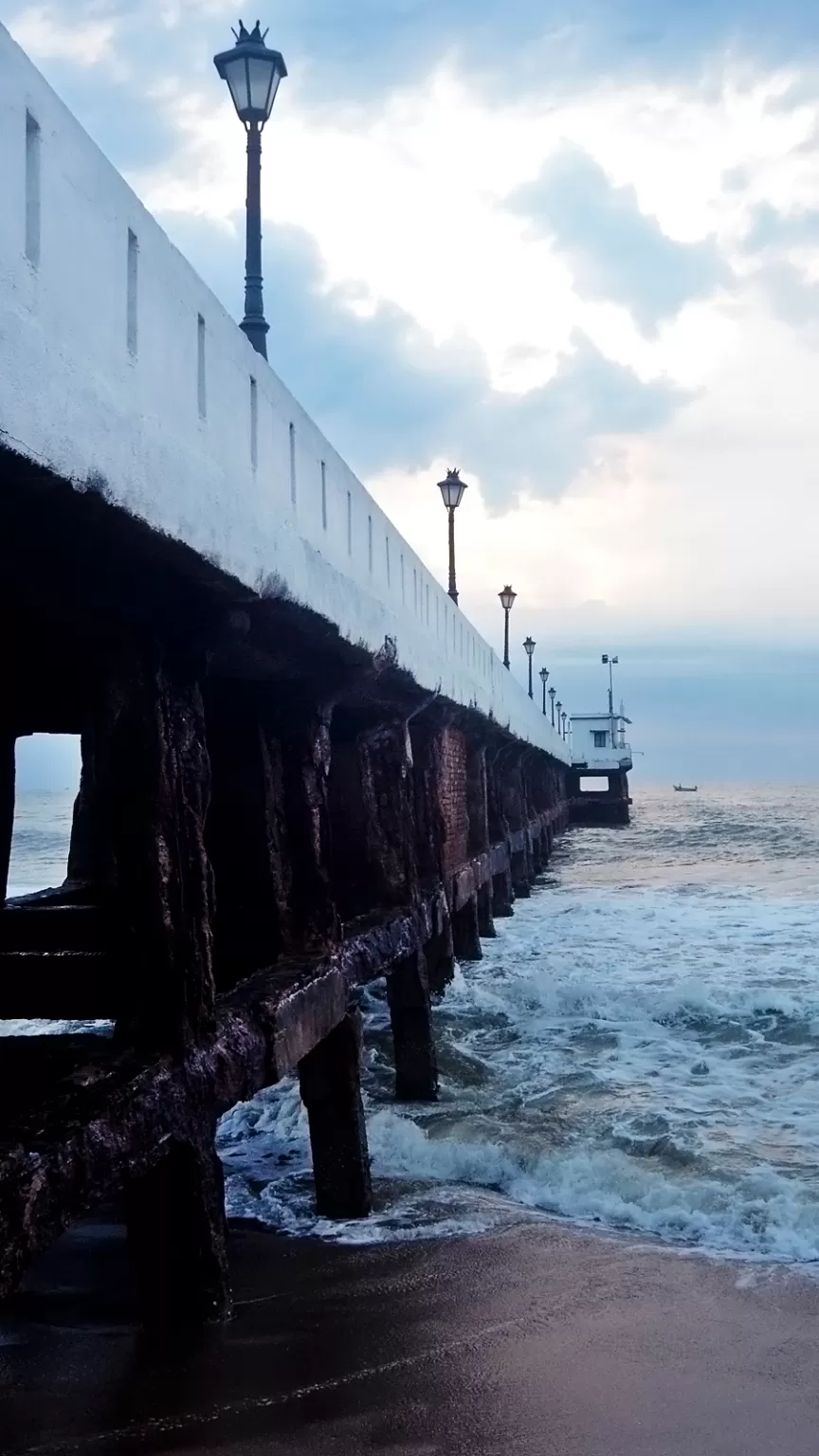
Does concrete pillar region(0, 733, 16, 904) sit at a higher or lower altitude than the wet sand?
higher

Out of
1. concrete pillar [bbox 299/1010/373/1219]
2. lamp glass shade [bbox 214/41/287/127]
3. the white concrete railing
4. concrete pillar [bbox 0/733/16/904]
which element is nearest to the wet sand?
concrete pillar [bbox 299/1010/373/1219]

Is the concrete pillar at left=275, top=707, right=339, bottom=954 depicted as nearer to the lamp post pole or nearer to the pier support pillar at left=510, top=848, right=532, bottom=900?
the lamp post pole

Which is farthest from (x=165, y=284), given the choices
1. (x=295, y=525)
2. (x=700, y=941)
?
(x=700, y=941)

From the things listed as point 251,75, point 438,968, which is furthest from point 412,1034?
point 251,75

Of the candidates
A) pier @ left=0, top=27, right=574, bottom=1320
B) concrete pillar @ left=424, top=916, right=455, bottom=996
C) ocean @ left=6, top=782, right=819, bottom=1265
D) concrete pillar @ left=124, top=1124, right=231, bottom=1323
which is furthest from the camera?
concrete pillar @ left=424, top=916, right=455, bottom=996

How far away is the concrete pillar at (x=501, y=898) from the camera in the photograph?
1887cm

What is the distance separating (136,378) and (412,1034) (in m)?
5.77

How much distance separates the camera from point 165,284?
373cm

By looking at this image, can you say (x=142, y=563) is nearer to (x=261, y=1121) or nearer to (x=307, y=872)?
(x=307, y=872)

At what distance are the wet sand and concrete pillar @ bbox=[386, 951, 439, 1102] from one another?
2852 mm

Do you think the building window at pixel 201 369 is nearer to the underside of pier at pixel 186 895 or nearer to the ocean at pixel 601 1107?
the underside of pier at pixel 186 895

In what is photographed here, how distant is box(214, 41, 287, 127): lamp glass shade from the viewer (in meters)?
5.80

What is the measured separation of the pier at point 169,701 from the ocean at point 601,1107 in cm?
69

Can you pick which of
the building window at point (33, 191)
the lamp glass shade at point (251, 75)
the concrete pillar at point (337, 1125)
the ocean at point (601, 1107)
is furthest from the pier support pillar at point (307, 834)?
the building window at point (33, 191)
